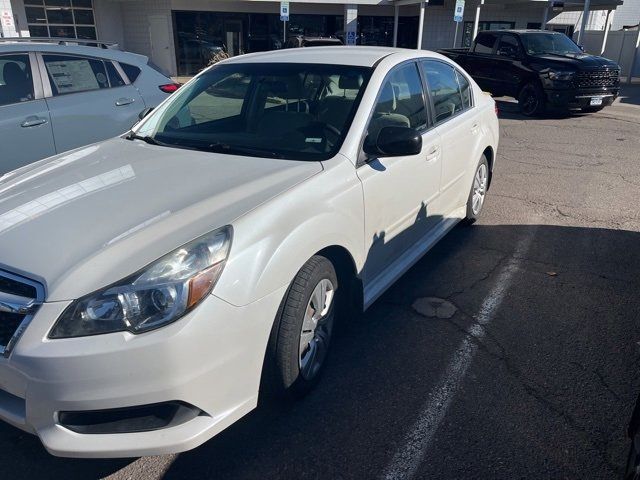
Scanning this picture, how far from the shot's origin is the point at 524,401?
9.78 feet

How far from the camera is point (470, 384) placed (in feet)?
10.3

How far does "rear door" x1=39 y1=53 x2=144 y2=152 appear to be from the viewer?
5.43 meters

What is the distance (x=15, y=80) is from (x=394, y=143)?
4.05 metres

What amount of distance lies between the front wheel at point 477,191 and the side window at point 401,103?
4.67ft

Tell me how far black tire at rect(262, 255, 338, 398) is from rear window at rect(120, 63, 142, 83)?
439 cm

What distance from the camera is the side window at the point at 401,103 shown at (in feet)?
11.5

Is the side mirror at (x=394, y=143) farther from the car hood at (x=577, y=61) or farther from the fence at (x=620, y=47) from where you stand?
the fence at (x=620, y=47)

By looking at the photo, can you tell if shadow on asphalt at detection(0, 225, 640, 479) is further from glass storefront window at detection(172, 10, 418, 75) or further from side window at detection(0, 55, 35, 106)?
glass storefront window at detection(172, 10, 418, 75)

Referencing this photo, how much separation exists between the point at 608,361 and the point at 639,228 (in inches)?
114

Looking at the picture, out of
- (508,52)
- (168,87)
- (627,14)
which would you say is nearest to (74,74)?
(168,87)

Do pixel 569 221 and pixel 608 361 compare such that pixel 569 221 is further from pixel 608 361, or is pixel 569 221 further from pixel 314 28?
pixel 314 28

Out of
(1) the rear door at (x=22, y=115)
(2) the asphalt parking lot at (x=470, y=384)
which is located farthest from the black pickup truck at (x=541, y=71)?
(1) the rear door at (x=22, y=115)

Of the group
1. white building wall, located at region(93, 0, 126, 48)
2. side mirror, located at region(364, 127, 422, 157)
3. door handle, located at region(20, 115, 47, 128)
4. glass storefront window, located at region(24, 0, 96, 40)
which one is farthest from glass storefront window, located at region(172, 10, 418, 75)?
side mirror, located at region(364, 127, 422, 157)

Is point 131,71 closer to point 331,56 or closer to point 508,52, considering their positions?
point 331,56
